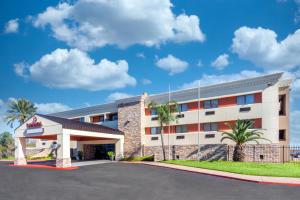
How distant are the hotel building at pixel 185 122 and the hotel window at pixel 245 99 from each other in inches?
1.3

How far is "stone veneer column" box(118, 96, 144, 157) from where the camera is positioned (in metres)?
40.2

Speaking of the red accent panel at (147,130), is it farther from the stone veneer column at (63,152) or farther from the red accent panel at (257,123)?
the red accent panel at (257,123)

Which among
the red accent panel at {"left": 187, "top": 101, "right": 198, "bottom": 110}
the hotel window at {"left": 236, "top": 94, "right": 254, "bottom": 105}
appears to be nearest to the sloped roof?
the red accent panel at {"left": 187, "top": 101, "right": 198, "bottom": 110}

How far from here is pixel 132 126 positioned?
41.0 meters

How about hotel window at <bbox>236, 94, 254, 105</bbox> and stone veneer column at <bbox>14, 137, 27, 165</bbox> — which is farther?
stone veneer column at <bbox>14, 137, 27, 165</bbox>

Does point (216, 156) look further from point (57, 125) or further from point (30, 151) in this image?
point (30, 151)

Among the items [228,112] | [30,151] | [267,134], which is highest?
[228,112]

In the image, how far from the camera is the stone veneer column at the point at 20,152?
3675cm

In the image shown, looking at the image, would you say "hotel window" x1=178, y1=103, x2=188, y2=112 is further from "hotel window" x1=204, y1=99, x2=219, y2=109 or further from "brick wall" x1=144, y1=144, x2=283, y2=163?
"brick wall" x1=144, y1=144, x2=283, y2=163

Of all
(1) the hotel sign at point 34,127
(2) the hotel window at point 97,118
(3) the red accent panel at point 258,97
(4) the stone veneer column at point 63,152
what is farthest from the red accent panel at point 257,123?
(2) the hotel window at point 97,118

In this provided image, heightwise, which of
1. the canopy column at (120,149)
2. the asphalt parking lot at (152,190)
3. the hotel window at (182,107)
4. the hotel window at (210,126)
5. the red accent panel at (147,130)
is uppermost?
the hotel window at (182,107)

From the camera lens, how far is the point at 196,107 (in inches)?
1425

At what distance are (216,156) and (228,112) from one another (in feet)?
18.1

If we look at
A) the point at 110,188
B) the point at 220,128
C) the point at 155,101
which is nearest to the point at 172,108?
the point at 155,101
